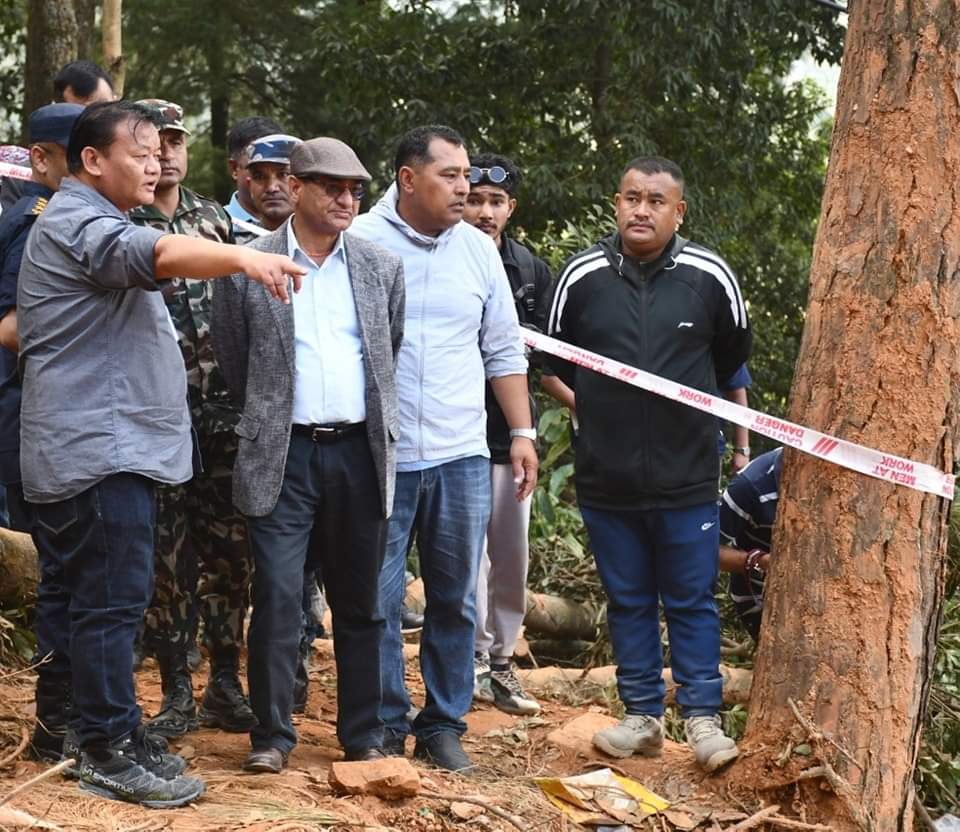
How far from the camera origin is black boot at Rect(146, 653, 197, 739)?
5.55 m

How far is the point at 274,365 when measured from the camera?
4.97m

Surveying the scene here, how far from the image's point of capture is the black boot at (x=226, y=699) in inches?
223

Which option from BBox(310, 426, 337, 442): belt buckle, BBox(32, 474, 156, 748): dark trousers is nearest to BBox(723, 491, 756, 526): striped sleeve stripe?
BBox(310, 426, 337, 442): belt buckle

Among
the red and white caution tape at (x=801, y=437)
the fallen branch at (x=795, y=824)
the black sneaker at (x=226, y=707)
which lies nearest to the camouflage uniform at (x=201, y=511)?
the black sneaker at (x=226, y=707)

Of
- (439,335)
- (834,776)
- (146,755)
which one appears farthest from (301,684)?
(834,776)

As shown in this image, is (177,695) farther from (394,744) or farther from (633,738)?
(633,738)

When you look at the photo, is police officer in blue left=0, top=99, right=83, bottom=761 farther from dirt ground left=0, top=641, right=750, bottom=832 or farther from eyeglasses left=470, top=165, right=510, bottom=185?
eyeglasses left=470, top=165, right=510, bottom=185

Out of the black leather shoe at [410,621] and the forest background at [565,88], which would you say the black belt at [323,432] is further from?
the forest background at [565,88]

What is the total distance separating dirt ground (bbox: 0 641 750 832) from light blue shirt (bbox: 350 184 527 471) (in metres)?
1.21

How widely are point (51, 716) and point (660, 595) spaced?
2.39 metres

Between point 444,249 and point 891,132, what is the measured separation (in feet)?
5.54

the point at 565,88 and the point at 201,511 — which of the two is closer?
the point at 201,511

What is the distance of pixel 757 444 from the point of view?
578 inches

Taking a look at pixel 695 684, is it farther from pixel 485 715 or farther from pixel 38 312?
pixel 38 312
